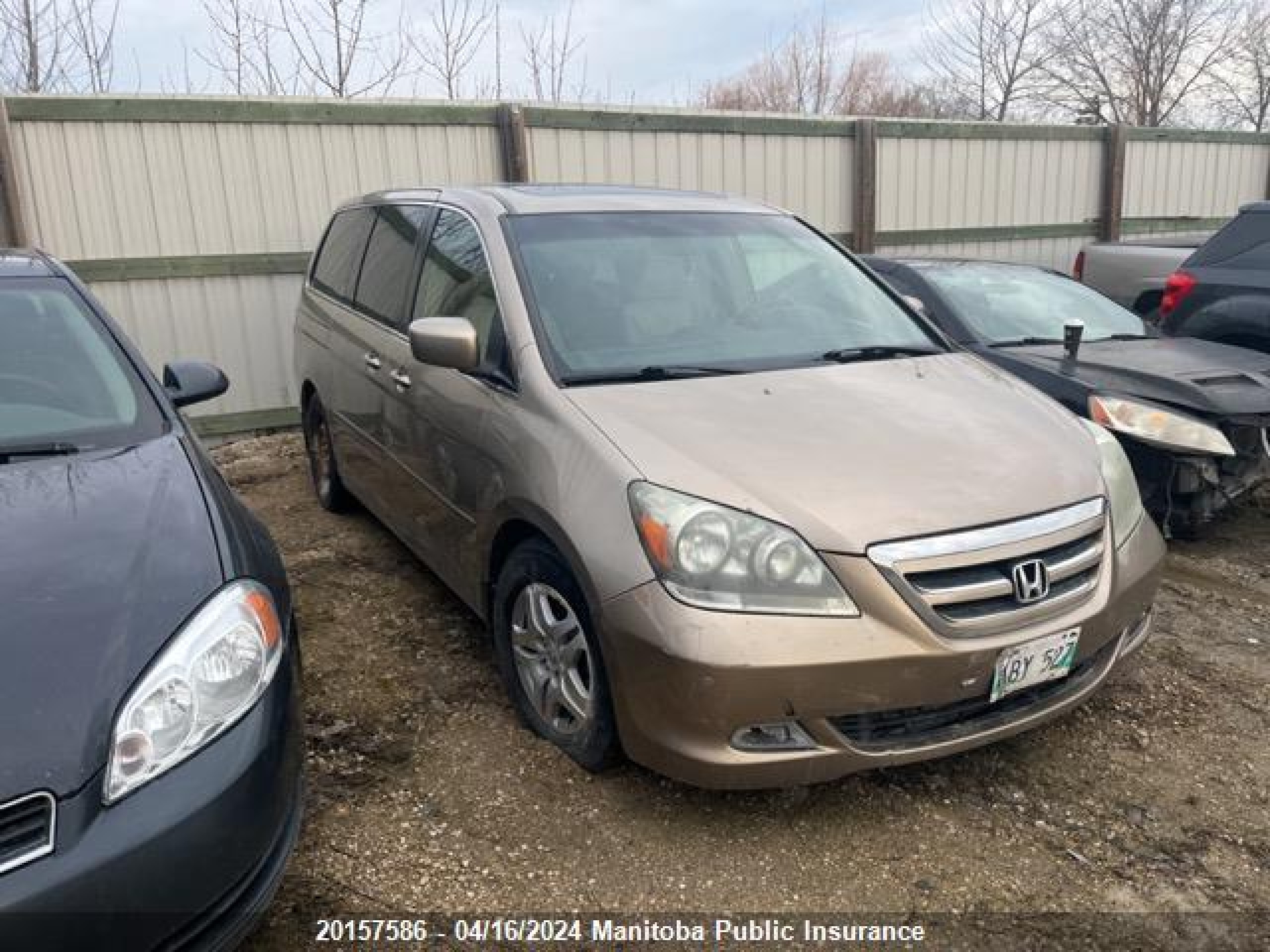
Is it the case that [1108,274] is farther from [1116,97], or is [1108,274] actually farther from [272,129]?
[1116,97]

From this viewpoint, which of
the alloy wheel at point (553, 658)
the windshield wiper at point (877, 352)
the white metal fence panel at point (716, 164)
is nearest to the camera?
the alloy wheel at point (553, 658)

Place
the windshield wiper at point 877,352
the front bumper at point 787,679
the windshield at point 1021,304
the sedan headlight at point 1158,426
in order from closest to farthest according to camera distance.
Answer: the front bumper at point 787,679 < the windshield wiper at point 877,352 < the sedan headlight at point 1158,426 < the windshield at point 1021,304

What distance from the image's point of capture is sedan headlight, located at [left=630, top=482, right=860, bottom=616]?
7.58 ft

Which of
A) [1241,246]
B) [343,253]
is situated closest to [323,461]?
[343,253]

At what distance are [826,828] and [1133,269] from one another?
6868 millimetres

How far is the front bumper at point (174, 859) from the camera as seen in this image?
156cm

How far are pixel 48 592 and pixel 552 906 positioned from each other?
130 centimetres

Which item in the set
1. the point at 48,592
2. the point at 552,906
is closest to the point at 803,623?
the point at 552,906

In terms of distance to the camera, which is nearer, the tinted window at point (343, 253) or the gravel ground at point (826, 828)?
the gravel ground at point (826, 828)

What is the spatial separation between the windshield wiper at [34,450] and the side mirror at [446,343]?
39.3 inches

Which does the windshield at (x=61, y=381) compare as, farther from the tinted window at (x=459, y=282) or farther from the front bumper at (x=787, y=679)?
the front bumper at (x=787, y=679)

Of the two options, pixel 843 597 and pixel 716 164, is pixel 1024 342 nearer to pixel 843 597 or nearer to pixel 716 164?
pixel 843 597

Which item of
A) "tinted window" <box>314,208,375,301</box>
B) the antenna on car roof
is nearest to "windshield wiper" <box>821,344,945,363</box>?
the antenna on car roof

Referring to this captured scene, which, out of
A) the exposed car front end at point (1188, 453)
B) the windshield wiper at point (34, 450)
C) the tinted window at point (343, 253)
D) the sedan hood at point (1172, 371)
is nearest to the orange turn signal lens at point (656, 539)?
the windshield wiper at point (34, 450)
